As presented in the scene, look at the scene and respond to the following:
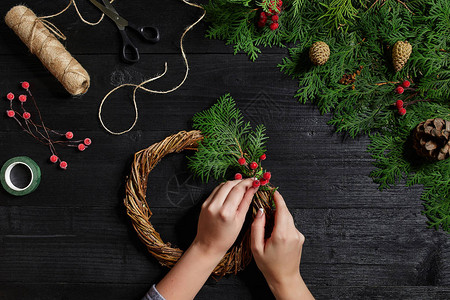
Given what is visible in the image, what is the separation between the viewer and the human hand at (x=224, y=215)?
41.2 inches

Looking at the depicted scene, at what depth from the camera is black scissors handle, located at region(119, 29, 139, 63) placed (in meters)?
1.19

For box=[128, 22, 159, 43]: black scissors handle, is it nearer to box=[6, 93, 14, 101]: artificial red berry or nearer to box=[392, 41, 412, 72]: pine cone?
box=[6, 93, 14, 101]: artificial red berry

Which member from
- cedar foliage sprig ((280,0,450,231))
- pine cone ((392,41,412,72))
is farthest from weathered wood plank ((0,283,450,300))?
pine cone ((392,41,412,72))

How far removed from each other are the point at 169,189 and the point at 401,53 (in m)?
0.80

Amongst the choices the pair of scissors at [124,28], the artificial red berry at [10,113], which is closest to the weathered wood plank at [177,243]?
the artificial red berry at [10,113]

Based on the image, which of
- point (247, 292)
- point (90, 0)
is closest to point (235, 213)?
point (247, 292)

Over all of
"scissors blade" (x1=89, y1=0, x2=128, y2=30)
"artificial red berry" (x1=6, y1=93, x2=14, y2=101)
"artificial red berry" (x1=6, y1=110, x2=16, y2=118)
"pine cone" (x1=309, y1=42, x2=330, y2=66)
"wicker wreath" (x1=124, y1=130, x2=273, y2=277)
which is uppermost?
"scissors blade" (x1=89, y1=0, x2=128, y2=30)

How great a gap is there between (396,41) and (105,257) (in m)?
1.11

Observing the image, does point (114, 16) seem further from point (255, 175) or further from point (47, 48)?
point (255, 175)

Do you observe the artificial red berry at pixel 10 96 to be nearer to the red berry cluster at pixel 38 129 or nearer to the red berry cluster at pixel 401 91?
the red berry cluster at pixel 38 129

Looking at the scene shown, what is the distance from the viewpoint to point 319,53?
1.10 m

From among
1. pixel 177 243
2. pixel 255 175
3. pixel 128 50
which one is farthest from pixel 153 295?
pixel 128 50

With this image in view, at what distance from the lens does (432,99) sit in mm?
1146

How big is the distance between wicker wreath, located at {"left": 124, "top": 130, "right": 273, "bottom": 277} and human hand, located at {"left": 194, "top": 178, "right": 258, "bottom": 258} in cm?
5
